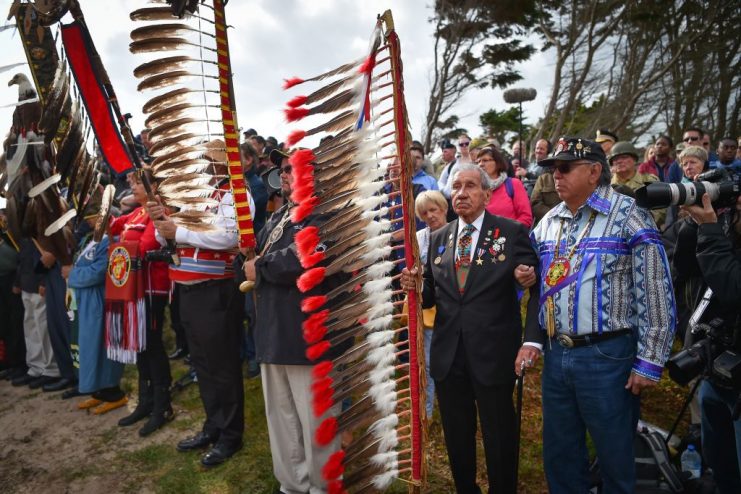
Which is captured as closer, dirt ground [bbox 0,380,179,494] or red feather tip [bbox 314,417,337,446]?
red feather tip [bbox 314,417,337,446]

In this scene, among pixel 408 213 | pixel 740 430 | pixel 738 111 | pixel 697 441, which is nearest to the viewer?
pixel 408 213

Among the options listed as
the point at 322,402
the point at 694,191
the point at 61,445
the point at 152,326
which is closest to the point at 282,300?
the point at 322,402

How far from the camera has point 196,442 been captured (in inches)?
149

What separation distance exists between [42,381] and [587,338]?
18.8ft

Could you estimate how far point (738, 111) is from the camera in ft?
48.7

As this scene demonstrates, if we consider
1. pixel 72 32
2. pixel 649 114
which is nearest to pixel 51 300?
pixel 72 32

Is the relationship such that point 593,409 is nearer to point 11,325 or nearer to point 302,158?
point 302,158

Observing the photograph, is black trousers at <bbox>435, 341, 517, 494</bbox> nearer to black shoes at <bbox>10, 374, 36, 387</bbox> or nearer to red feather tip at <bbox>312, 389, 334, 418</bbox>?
red feather tip at <bbox>312, 389, 334, 418</bbox>

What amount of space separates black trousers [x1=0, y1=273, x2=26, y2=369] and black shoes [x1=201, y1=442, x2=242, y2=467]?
148 inches

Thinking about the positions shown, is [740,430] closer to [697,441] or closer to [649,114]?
[697,441]

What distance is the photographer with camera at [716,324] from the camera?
212cm

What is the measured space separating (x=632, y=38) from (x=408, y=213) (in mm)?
16946

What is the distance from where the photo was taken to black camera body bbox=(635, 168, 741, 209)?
2084 mm

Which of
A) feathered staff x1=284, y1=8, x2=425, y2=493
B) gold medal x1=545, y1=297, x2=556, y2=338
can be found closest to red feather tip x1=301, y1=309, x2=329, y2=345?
feathered staff x1=284, y1=8, x2=425, y2=493
